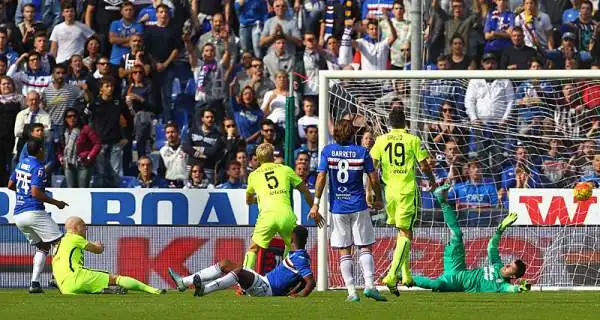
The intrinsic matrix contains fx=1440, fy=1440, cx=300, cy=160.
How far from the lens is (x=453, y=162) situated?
1900 centimetres

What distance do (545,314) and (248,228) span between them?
22.2 ft

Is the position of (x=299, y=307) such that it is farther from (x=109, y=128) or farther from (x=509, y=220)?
(x=109, y=128)

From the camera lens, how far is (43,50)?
77.0 feet

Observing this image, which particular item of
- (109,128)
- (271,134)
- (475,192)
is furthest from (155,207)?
(475,192)

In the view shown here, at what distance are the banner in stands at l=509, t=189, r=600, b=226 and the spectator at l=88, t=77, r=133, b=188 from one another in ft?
20.9

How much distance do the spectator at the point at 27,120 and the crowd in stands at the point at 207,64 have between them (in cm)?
2

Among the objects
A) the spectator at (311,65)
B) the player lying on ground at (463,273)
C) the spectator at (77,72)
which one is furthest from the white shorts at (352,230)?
the spectator at (77,72)

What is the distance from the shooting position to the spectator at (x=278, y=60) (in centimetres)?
2344

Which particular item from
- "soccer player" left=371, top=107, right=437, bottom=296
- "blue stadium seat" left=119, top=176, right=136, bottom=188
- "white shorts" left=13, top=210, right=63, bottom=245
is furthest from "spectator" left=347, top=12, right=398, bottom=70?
"white shorts" left=13, top=210, right=63, bottom=245

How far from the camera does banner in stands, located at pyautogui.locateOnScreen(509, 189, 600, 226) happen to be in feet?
60.8

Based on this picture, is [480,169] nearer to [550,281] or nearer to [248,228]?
[550,281]

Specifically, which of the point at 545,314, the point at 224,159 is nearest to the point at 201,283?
the point at 545,314

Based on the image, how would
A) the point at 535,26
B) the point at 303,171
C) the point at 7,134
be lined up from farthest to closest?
the point at 535,26
the point at 7,134
the point at 303,171

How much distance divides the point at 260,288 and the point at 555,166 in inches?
216
